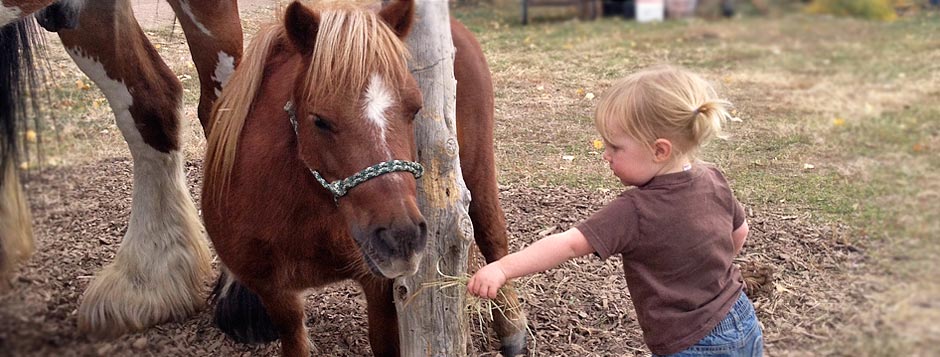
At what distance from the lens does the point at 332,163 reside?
7.10ft

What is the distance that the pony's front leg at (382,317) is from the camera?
8.70ft

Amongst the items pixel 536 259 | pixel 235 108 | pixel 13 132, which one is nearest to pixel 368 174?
pixel 536 259

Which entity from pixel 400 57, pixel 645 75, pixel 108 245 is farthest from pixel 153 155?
pixel 645 75

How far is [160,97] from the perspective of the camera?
3.51 m

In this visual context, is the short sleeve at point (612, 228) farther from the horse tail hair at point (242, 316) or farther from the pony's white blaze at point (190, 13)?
the pony's white blaze at point (190, 13)

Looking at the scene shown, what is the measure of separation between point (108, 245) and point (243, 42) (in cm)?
130

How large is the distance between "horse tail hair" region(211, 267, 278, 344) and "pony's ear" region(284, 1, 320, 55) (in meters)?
1.33

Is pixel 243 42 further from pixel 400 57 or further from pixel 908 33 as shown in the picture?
pixel 908 33

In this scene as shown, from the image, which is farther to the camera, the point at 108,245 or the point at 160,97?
the point at 108,245


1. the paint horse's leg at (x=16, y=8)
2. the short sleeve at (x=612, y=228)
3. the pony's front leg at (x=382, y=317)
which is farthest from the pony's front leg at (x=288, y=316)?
the paint horse's leg at (x=16, y=8)

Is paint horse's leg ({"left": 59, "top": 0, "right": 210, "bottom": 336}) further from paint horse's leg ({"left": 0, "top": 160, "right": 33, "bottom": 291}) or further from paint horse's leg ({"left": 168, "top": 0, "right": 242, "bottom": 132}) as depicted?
paint horse's leg ({"left": 0, "top": 160, "right": 33, "bottom": 291})

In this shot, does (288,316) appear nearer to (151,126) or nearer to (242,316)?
(242,316)

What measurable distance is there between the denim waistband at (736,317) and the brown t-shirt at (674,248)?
2 centimetres

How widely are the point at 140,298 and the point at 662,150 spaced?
2.23 metres
